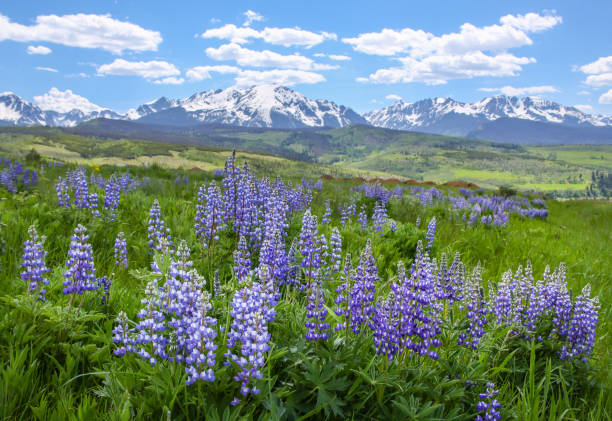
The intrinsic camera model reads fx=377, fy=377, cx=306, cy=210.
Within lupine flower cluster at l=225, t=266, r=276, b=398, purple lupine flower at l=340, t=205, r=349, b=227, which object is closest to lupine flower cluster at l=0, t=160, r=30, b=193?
purple lupine flower at l=340, t=205, r=349, b=227

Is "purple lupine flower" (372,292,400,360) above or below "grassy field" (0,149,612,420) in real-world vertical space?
above

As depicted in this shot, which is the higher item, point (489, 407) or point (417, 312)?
point (417, 312)

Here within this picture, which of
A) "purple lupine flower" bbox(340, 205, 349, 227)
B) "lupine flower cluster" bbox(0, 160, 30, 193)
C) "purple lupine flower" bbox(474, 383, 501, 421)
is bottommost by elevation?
"purple lupine flower" bbox(474, 383, 501, 421)

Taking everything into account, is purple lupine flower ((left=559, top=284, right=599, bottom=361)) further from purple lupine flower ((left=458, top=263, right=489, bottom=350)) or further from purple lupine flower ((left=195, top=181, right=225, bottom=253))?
purple lupine flower ((left=195, top=181, right=225, bottom=253))

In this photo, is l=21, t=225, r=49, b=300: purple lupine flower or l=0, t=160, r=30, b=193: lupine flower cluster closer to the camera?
l=21, t=225, r=49, b=300: purple lupine flower

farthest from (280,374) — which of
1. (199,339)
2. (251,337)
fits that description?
(199,339)

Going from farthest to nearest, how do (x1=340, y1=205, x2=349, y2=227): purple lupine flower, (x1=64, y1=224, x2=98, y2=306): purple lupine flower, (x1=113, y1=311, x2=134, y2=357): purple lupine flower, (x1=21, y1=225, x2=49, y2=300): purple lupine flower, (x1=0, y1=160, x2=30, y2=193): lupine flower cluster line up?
(x1=0, y1=160, x2=30, y2=193): lupine flower cluster
(x1=340, y1=205, x2=349, y2=227): purple lupine flower
(x1=21, y1=225, x2=49, y2=300): purple lupine flower
(x1=64, y1=224, x2=98, y2=306): purple lupine flower
(x1=113, y1=311, x2=134, y2=357): purple lupine flower

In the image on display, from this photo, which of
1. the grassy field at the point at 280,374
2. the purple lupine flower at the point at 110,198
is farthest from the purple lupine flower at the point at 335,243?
the purple lupine flower at the point at 110,198

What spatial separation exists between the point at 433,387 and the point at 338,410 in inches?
32.6

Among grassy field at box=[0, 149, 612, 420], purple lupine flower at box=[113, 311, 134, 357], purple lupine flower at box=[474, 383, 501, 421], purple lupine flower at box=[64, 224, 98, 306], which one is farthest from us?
purple lupine flower at box=[64, 224, 98, 306]

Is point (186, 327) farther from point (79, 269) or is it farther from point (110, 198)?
point (110, 198)

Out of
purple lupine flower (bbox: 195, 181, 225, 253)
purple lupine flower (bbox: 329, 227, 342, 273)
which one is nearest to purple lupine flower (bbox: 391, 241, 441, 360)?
purple lupine flower (bbox: 329, 227, 342, 273)

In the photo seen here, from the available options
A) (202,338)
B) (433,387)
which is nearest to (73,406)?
(202,338)

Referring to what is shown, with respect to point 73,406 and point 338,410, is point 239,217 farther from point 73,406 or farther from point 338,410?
point 338,410
